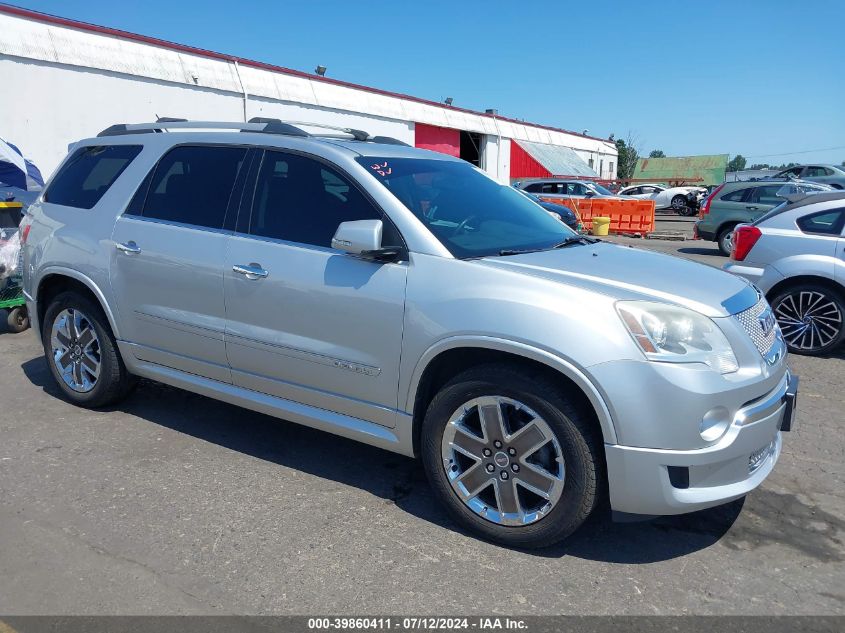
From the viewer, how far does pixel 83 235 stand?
4.57 m

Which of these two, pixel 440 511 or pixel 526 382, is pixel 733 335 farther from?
pixel 440 511

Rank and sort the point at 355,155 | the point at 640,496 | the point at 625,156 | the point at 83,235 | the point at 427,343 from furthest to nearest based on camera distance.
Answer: the point at 625,156 < the point at 83,235 < the point at 355,155 < the point at 427,343 < the point at 640,496

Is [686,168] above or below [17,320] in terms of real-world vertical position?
above

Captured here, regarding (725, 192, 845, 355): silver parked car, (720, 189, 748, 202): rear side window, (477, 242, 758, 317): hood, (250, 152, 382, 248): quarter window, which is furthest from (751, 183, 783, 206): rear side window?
(250, 152, 382, 248): quarter window

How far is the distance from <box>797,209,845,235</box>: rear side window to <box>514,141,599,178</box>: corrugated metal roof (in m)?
32.9

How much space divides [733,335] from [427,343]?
135 centimetres

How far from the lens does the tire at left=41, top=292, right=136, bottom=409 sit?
4.61 meters

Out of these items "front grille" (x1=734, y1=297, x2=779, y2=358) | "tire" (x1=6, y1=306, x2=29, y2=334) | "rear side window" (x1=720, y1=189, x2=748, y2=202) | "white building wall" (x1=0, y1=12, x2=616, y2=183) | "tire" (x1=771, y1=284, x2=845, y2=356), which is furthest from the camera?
"white building wall" (x1=0, y1=12, x2=616, y2=183)

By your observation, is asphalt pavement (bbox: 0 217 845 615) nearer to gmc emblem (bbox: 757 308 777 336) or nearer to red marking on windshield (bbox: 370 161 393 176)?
gmc emblem (bbox: 757 308 777 336)

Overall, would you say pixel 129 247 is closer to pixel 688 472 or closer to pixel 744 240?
pixel 688 472

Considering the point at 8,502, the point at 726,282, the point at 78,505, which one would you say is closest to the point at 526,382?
the point at 726,282

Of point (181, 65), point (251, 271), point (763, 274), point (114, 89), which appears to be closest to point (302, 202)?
point (251, 271)

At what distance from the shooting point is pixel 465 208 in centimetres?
386

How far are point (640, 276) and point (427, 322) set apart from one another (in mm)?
1034
